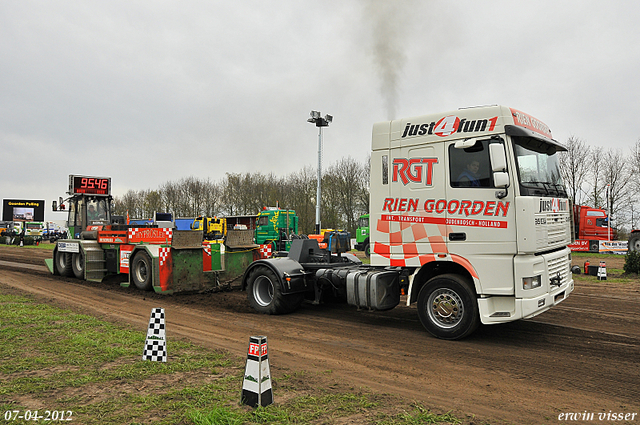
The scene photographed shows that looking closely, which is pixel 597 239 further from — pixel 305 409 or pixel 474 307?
pixel 305 409

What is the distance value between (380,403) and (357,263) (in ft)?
16.3

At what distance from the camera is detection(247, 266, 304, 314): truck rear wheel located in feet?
28.7

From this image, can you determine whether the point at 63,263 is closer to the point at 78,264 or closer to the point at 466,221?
the point at 78,264

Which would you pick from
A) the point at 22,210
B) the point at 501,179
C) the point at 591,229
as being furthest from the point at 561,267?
the point at 22,210

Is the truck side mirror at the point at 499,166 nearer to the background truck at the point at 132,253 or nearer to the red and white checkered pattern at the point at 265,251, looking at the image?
the red and white checkered pattern at the point at 265,251

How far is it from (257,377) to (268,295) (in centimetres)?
521

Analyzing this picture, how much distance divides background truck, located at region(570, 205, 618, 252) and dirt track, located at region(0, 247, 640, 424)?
1845 centimetres

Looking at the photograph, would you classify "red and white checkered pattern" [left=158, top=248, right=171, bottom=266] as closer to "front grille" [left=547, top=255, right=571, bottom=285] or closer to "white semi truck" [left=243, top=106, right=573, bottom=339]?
"white semi truck" [left=243, top=106, right=573, bottom=339]

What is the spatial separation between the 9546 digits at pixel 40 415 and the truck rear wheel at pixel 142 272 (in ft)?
26.0

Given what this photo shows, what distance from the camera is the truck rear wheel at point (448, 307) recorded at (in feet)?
21.1

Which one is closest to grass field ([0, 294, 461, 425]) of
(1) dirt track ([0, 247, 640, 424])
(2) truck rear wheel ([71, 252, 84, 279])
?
(1) dirt track ([0, 247, 640, 424])

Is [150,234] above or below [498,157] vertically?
below

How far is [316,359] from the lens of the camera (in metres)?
5.89

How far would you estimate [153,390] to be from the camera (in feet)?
15.1
